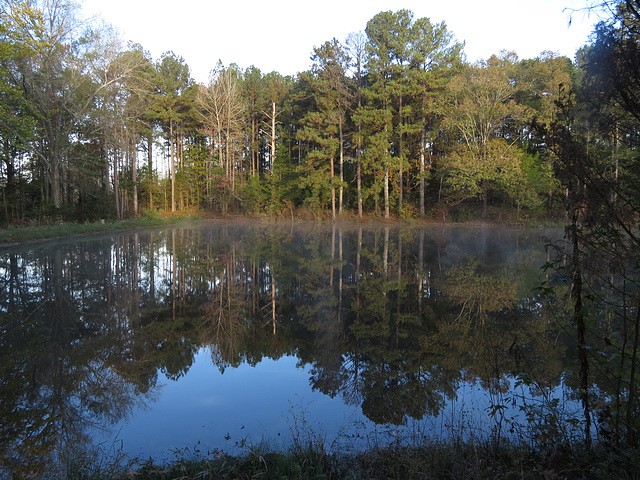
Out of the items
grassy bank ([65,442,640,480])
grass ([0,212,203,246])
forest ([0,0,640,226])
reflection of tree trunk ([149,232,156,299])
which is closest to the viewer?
grassy bank ([65,442,640,480])

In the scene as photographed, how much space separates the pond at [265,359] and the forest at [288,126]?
14.7m

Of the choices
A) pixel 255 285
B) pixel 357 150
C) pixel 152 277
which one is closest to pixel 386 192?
pixel 357 150

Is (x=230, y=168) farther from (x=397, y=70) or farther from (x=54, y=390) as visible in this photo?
(x=54, y=390)

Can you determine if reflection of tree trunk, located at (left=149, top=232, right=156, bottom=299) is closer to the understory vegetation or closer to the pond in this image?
the pond

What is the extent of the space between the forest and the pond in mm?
14718

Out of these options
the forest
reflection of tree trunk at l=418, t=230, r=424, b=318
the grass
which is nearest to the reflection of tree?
reflection of tree trunk at l=418, t=230, r=424, b=318

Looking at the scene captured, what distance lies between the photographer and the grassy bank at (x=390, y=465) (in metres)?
2.47

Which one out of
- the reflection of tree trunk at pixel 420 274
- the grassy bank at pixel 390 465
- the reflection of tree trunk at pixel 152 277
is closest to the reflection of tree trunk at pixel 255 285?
the reflection of tree trunk at pixel 152 277

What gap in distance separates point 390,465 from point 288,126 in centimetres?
4620

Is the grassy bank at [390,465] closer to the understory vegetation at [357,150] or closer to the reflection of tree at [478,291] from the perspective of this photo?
the understory vegetation at [357,150]

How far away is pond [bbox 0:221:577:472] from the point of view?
136 inches

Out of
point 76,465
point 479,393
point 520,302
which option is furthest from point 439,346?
point 76,465

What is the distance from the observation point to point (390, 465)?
2740 mm

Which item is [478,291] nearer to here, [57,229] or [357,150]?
[57,229]
